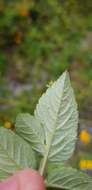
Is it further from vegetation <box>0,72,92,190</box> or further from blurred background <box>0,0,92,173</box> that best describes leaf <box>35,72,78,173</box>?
blurred background <box>0,0,92,173</box>

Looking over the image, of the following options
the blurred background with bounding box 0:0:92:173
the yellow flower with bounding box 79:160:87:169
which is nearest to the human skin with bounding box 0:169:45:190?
the yellow flower with bounding box 79:160:87:169

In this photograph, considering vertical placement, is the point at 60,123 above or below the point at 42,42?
below

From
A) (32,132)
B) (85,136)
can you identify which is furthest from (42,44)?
(32,132)

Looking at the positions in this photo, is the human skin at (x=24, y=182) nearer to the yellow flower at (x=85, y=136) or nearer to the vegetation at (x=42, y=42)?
the yellow flower at (x=85, y=136)

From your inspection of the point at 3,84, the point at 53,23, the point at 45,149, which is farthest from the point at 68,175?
the point at 53,23

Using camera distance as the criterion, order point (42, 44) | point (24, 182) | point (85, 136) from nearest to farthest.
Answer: point (24, 182) → point (85, 136) → point (42, 44)

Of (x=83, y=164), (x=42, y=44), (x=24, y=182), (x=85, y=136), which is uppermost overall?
(x=42, y=44)

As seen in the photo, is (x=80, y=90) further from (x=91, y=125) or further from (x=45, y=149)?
(x=45, y=149)

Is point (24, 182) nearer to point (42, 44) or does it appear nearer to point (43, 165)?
point (43, 165)
